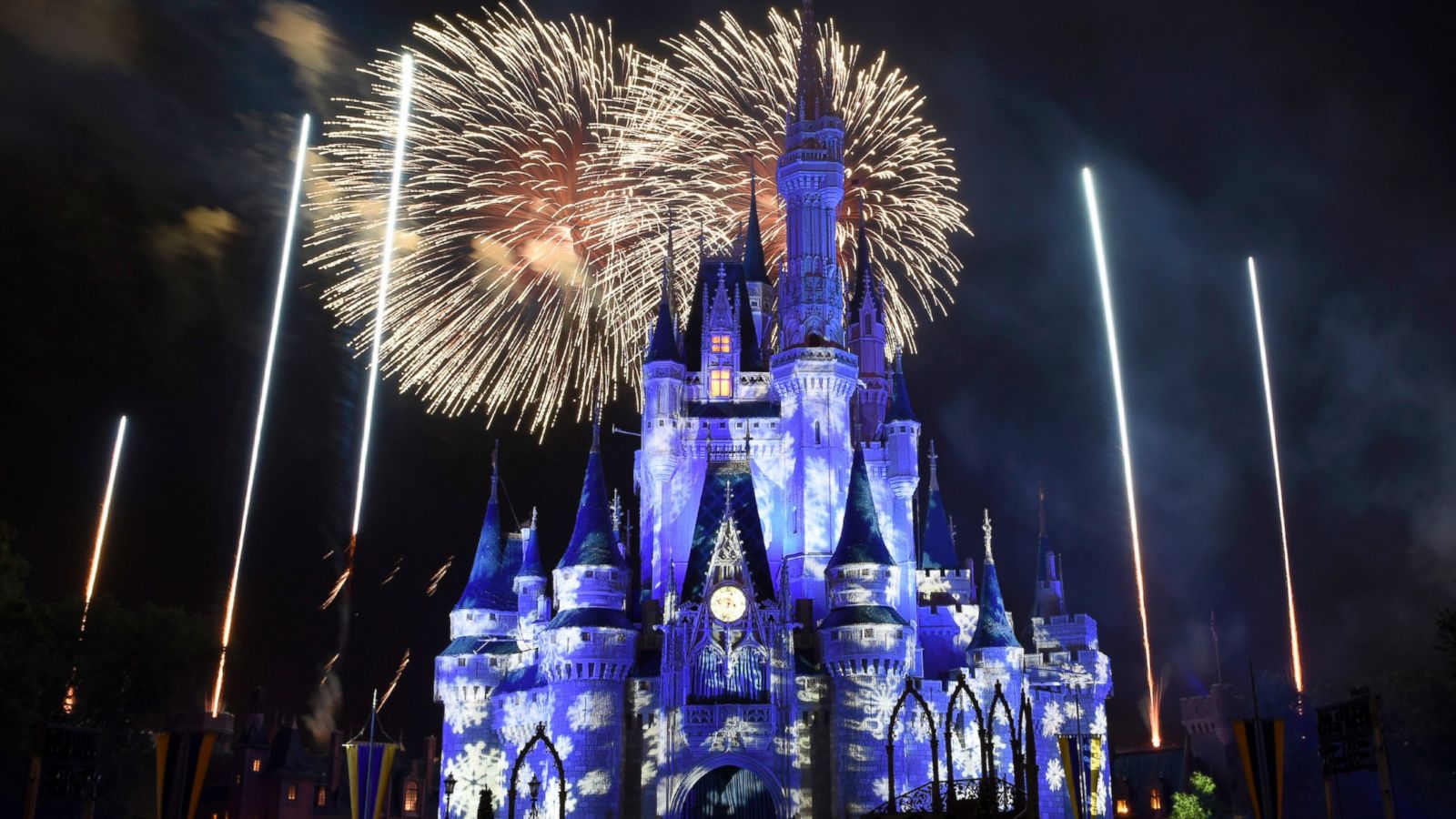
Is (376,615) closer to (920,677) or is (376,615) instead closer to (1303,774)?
(920,677)

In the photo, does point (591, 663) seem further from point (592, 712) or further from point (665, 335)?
point (665, 335)

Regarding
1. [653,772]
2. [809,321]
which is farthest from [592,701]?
[809,321]

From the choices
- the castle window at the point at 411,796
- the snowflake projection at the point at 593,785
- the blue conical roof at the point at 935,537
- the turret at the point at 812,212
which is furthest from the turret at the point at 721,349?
the castle window at the point at 411,796

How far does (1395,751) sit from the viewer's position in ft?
227

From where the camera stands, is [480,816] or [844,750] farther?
[844,750]

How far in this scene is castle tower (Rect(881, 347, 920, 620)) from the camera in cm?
7669

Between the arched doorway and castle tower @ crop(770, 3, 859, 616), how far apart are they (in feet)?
31.2

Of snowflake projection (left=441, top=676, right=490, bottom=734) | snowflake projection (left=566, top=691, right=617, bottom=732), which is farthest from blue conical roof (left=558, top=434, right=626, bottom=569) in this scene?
snowflake projection (left=441, top=676, right=490, bottom=734)

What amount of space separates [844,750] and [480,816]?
26.9 m

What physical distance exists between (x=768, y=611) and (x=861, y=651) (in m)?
4.76

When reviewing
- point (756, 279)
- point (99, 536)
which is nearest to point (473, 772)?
point (99, 536)

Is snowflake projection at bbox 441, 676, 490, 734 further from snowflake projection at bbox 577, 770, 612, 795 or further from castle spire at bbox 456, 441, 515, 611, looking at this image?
snowflake projection at bbox 577, 770, 612, 795

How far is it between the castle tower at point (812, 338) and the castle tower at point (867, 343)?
12.8 ft

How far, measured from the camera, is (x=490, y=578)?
80125mm
